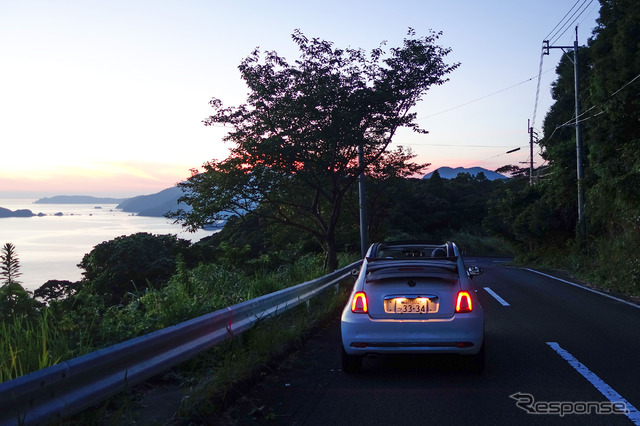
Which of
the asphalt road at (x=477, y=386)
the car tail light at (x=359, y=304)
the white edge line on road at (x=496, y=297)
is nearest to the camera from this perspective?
the asphalt road at (x=477, y=386)

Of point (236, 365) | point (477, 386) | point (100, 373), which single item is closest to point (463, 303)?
point (477, 386)

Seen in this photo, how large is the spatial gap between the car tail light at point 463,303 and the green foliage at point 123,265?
917 inches

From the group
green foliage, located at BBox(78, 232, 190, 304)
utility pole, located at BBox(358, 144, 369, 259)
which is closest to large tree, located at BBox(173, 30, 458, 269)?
utility pole, located at BBox(358, 144, 369, 259)

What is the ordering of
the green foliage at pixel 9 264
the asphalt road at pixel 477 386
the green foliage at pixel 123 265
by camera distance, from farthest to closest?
the green foliage at pixel 123 265, the green foliage at pixel 9 264, the asphalt road at pixel 477 386

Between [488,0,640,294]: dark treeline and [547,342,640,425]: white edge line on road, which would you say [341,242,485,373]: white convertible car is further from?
[488,0,640,294]: dark treeline

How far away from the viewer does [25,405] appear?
311cm

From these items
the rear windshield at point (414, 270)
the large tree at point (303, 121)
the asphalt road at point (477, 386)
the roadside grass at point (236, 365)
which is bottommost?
the asphalt road at point (477, 386)

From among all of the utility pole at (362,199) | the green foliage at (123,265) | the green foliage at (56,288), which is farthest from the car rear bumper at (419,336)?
the green foliage at (123,265)

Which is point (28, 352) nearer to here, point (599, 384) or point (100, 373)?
point (100, 373)

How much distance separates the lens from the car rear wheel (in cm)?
646

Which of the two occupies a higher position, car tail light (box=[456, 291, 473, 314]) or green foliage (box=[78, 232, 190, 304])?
car tail light (box=[456, 291, 473, 314])

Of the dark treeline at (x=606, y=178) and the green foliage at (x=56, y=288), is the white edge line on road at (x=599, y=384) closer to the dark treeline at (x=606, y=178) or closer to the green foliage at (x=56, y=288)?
the dark treeline at (x=606, y=178)

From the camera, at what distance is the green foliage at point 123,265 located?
27.8m

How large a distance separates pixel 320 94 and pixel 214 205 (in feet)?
16.0
